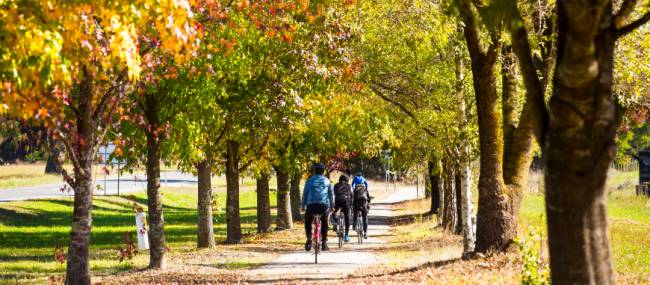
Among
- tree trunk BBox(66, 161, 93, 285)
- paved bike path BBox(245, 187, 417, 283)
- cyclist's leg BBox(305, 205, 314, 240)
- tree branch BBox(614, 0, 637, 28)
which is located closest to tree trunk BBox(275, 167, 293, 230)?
paved bike path BBox(245, 187, 417, 283)

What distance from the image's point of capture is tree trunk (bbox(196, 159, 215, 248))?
915 inches

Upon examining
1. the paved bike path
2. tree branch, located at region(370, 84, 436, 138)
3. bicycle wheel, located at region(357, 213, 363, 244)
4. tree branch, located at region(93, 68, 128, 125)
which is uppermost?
tree branch, located at region(370, 84, 436, 138)

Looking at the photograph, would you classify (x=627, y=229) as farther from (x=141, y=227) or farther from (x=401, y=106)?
(x=141, y=227)

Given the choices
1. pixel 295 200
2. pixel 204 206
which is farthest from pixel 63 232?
pixel 295 200

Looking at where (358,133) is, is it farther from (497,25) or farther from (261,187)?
(497,25)

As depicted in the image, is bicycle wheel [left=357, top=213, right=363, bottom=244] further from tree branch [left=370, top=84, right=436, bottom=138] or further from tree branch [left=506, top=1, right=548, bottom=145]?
tree branch [left=506, top=1, right=548, bottom=145]

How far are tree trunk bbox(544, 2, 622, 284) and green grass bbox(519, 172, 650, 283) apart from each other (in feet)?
1.95

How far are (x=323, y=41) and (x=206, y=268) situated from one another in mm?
5819

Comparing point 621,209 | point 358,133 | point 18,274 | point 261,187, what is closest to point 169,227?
point 261,187

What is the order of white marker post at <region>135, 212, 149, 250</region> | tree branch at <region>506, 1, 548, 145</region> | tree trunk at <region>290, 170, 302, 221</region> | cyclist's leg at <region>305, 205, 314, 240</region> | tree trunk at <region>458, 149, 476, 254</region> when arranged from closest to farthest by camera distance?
1. tree branch at <region>506, 1, 548, 145</region>
2. cyclist's leg at <region>305, 205, 314, 240</region>
3. tree trunk at <region>458, 149, 476, 254</region>
4. white marker post at <region>135, 212, 149, 250</region>
5. tree trunk at <region>290, 170, 302, 221</region>

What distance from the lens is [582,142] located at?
674cm

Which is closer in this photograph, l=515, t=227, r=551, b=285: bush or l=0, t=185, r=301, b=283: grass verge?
l=515, t=227, r=551, b=285: bush

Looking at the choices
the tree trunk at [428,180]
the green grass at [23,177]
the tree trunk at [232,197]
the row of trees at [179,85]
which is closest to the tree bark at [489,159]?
the row of trees at [179,85]

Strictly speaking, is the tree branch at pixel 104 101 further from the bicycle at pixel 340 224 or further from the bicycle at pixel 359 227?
the bicycle at pixel 359 227
